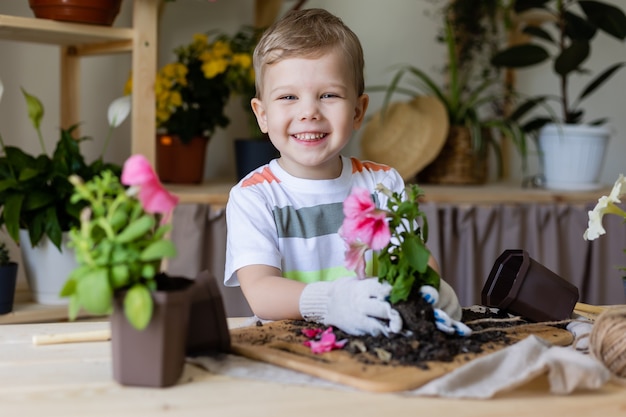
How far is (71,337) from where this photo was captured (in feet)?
3.34

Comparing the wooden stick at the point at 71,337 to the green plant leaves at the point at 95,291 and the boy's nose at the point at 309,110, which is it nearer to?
the green plant leaves at the point at 95,291

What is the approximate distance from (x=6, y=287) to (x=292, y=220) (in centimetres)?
99

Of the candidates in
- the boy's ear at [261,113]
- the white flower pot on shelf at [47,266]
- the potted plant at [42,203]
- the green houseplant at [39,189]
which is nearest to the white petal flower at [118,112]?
the potted plant at [42,203]

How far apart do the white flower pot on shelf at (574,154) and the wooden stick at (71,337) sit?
206cm

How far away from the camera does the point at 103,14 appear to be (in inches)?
82.1

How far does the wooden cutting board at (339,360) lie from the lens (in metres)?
0.81

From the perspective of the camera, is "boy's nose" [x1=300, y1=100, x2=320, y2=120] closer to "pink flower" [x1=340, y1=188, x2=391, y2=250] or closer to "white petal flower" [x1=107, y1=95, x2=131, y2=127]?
"pink flower" [x1=340, y1=188, x2=391, y2=250]

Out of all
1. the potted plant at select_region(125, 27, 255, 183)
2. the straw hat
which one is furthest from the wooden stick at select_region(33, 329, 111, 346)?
the straw hat

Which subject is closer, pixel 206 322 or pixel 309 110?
pixel 206 322

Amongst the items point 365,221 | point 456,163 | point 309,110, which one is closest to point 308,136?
point 309,110

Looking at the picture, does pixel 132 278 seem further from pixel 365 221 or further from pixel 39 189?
pixel 39 189

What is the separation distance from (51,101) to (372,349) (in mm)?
1867

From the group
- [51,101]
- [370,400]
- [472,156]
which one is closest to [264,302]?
[370,400]

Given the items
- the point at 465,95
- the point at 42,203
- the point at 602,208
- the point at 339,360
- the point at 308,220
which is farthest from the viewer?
the point at 465,95
